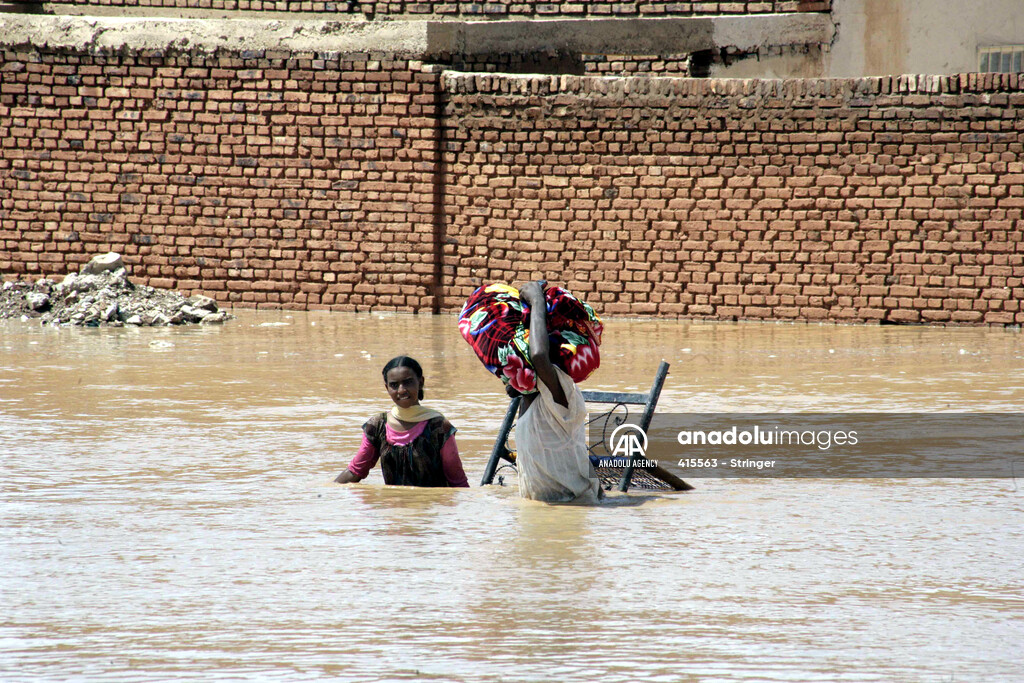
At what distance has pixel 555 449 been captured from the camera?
4906 millimetres

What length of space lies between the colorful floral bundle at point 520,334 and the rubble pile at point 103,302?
315 inches

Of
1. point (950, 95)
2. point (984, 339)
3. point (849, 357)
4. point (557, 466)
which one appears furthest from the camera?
point (950, 95)

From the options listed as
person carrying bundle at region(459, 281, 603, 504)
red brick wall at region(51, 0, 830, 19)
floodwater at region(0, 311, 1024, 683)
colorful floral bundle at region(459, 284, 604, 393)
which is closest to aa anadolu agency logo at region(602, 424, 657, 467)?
floodwater at region(0, 311, 1024, 683)

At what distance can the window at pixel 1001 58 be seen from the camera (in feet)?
49.4

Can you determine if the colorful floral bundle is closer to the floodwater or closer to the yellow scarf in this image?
the yellow scarf

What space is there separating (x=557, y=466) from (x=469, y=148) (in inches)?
355

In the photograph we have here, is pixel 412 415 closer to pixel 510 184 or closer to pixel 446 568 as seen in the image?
pixel 446 568

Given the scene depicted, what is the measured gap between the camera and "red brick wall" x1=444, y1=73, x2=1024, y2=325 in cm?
1228

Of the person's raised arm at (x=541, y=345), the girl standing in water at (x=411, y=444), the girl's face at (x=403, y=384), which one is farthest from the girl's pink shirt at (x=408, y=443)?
the person's raised arm at (x=541, y=345)

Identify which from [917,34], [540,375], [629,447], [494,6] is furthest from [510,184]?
[540,375]

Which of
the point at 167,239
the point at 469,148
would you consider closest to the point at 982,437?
the point at 469,148

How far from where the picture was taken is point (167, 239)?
1423cm

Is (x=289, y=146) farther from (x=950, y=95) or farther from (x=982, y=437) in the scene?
(x=982, y=437)

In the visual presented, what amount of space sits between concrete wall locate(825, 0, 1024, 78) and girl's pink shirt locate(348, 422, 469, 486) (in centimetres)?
1093
